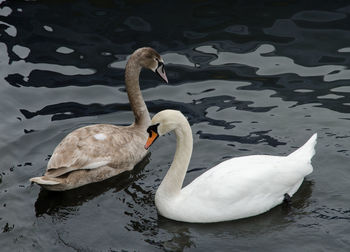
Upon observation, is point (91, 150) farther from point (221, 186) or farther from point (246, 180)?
point (246, 180)

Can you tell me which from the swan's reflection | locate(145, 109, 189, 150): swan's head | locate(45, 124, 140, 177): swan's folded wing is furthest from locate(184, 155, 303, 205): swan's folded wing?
locate(45, 124, 140, 177): swan's folded wing

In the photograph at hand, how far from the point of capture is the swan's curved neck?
7.84 m

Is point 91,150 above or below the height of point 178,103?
above

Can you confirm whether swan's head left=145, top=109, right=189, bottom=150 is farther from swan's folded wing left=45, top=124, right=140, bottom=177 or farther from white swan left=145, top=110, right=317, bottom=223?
swan's folded wing left=45, top=124, right=140, bottom=177

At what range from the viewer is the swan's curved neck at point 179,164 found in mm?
7844

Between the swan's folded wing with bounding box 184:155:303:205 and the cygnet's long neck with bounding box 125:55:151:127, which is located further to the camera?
the cygnet's long neck with bounding box 125:55:151:127

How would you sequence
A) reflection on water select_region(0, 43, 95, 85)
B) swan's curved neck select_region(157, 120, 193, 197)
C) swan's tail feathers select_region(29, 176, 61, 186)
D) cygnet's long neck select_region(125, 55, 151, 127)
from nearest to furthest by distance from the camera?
swan's curved neck select_region(157, 120, 193, 197) < swan's tail feathers select_region(29, 176, 61, 186) < cygnet's long neck select_region(125, 55, 151, 127) < reflection on water select_region(0, 43, 95, 85)

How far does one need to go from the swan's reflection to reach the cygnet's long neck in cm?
89

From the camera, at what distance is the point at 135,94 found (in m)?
9.84

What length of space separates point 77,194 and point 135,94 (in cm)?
181

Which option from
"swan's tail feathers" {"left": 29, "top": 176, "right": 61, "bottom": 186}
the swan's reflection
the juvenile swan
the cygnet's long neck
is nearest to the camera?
"swan's tail feathers" {"left": 29, "top": 176, "right": 61, "bottom": 186}

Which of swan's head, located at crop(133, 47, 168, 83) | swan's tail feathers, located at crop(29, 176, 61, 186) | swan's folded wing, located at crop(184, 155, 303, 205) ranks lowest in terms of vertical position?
swan's tail feathers, located at crop(29, 176, 61, 186)

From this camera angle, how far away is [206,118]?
33.6 ft

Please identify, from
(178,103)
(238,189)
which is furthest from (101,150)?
(178,103)
